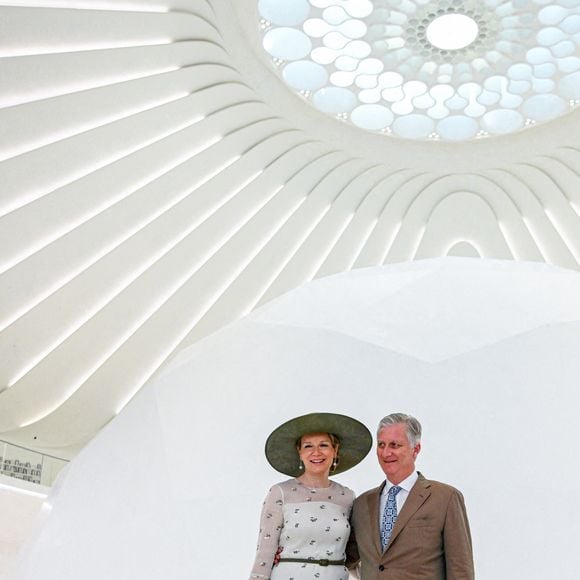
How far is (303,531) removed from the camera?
15.0ft

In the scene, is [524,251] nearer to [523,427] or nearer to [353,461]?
[523,427]

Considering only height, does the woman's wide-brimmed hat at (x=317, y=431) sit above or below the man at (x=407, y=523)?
above

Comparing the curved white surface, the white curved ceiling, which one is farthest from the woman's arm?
the white curved ceiling

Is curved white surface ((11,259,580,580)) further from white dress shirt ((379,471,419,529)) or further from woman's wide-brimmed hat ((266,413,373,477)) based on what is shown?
white dress shirt ((379,471,419,529))

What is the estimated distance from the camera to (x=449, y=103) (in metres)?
17.7

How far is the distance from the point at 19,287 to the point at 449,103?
9470mm

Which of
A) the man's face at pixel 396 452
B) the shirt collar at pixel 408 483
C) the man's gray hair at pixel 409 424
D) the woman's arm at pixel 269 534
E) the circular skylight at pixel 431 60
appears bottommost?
the woman's arm at pixel 269 534

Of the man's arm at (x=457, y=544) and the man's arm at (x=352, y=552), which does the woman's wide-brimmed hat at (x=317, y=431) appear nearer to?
the man's arm at (x=352, y=552)

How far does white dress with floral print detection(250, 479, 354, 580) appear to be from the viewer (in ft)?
14.9

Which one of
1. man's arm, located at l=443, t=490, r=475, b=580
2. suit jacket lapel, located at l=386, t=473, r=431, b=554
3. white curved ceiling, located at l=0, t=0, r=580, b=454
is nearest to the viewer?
man's arm, located at l=443, t=490, r=475, b=580

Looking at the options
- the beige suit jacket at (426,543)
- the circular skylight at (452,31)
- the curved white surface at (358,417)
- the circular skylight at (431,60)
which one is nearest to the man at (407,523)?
the beige suit jacket at (426,543)

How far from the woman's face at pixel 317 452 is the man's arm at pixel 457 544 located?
77 centimetres

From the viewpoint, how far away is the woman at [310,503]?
14.9 feet

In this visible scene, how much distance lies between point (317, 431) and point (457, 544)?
40.2 inches
